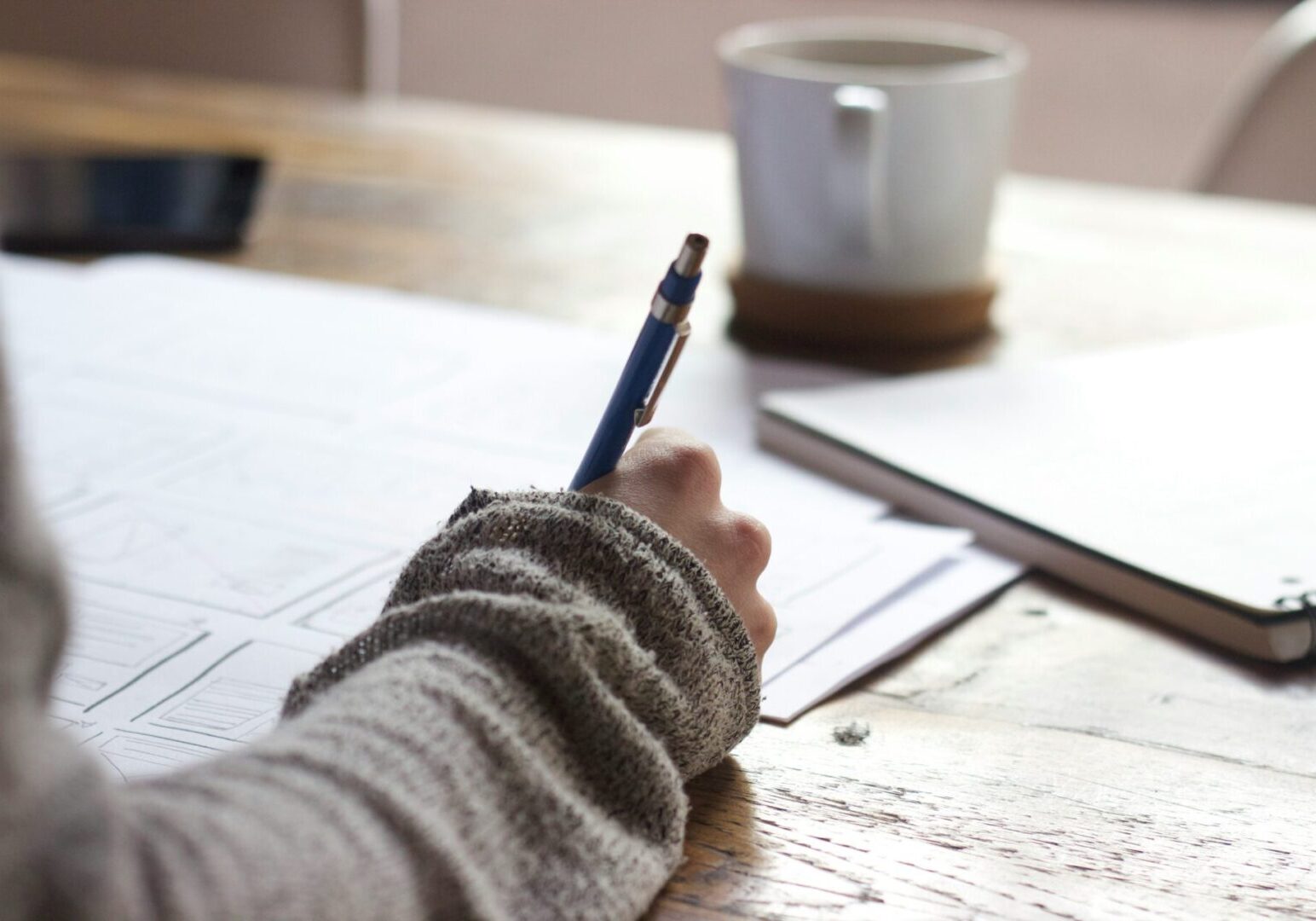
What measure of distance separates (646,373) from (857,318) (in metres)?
0.38

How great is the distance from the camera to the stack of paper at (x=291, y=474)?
0.45 m

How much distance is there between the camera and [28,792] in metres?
0.24

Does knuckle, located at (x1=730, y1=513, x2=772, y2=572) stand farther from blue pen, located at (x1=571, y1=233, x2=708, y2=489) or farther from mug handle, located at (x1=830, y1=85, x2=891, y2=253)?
mug handle, located at (x1=830, y1=85, x2=891, y2=253)

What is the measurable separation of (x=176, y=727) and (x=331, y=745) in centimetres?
12

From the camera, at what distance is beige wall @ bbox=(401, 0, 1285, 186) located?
2.13m

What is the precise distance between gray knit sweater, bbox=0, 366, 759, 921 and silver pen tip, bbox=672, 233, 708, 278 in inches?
2.8

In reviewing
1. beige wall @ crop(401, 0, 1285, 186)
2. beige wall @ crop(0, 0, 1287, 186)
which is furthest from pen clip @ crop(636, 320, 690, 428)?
beige wall @ crop(401, 0, 1285, 186)

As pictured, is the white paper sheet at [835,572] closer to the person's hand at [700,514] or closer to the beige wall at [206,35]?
the person's hand at [700,514]

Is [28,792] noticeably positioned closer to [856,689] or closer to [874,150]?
[856,689]

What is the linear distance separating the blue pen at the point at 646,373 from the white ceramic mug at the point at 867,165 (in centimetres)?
33

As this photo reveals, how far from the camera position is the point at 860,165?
729mm

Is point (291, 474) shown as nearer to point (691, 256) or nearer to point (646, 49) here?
point (691, 256)

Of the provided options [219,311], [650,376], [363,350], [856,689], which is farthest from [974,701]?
[219,311]

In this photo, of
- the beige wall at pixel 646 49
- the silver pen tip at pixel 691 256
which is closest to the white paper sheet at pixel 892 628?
the silver pen tip at pixel 691 256
